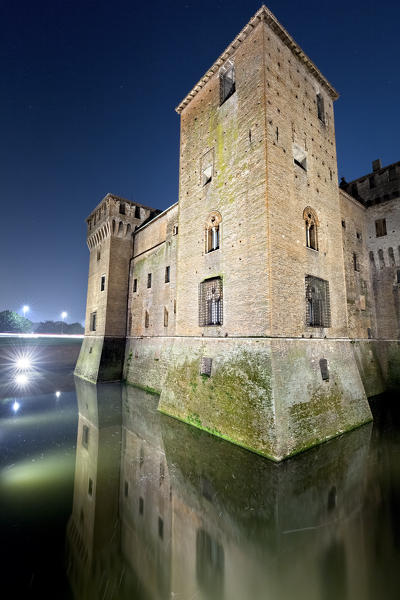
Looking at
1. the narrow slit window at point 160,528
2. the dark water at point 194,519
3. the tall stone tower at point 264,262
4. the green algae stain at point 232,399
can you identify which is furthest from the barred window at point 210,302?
the narrow slit window at point 160,528

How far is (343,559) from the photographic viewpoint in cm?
379

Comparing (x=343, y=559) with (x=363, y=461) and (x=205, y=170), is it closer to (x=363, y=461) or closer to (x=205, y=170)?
(x=363, y=461)

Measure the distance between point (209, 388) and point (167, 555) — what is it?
16.1ft

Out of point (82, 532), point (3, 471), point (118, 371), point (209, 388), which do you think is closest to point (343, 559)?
point (82, 532)

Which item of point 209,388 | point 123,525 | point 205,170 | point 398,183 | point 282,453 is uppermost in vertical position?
point 398,183

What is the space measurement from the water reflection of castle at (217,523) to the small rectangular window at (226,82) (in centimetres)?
1290

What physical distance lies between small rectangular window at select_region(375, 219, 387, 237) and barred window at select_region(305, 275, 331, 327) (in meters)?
8.42

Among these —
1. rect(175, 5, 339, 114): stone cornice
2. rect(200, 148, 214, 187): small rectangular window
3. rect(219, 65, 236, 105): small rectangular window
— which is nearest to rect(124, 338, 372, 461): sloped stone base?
rect(200, 148, 214, 187): small rectangular window

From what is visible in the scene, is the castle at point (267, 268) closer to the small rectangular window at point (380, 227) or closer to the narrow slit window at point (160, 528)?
the small rectangular window at point (380, 227)

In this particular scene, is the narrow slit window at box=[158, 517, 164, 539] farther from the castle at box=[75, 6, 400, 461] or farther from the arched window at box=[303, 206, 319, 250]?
the arched window at box=[303, 206, 319, 250]

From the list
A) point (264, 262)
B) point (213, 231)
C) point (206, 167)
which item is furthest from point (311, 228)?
point (206, 167)

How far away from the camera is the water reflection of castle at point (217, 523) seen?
348cm

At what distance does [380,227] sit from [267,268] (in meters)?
11.8

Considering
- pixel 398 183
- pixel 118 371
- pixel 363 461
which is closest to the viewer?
pixel 363 461
